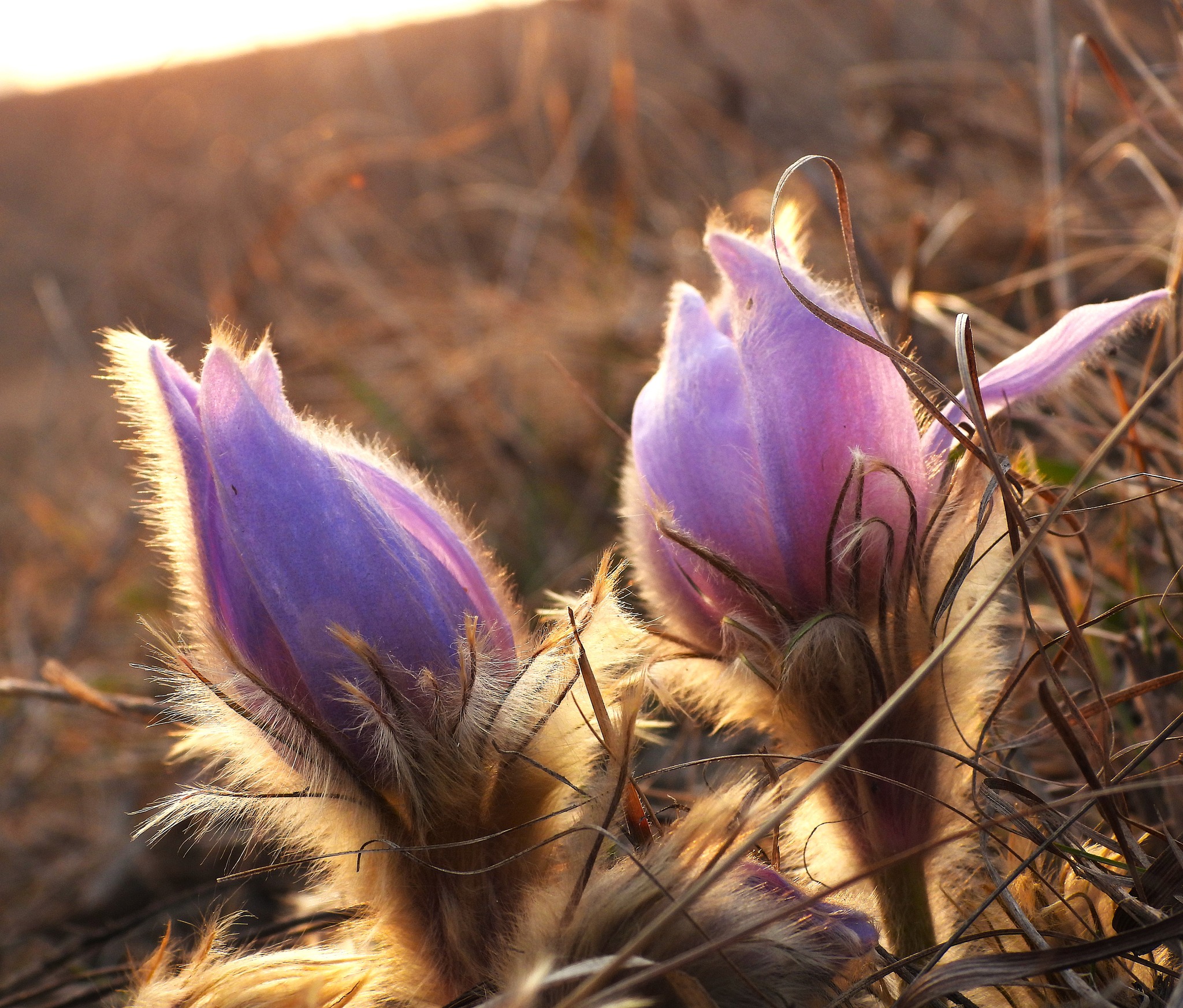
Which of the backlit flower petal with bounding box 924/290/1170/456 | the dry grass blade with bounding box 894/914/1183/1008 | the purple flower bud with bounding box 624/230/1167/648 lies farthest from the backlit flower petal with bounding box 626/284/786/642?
the dry grass blade with bounding box 894/914/1183/1008

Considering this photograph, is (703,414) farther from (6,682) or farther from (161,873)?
(161,873)

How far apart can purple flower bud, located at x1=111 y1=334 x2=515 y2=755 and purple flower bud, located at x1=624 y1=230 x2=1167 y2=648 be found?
0.15 meters

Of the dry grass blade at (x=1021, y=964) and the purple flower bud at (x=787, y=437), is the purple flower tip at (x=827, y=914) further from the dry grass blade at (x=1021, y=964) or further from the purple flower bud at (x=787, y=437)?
the purple flower bud at (x=787, y=437)

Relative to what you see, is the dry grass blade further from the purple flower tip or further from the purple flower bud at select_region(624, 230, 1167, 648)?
the purple flower bud at select_region(624, 230, 1167, 648)

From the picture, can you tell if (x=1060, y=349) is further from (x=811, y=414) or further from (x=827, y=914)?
(x=827, y=914)

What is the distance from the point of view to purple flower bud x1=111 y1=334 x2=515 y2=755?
583 mm

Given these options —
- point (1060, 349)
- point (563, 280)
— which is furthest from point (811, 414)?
point (563, 280)

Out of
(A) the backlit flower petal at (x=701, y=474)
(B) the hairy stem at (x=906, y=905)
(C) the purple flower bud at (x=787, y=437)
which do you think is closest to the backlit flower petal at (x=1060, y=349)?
(C) the purple flower bud at (x=787, y=437)

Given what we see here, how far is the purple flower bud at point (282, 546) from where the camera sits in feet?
1.91

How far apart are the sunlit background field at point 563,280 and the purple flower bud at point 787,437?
149mm

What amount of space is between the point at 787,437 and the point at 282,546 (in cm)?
29

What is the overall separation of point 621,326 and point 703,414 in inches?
63.1

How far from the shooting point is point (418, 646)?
60 centimetres

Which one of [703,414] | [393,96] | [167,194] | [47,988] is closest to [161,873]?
[47,988]
